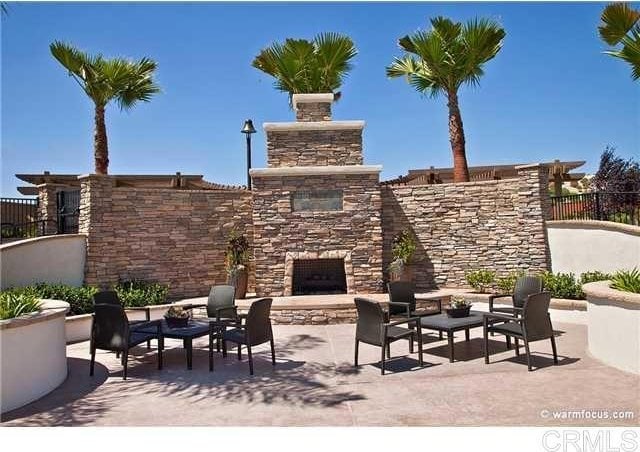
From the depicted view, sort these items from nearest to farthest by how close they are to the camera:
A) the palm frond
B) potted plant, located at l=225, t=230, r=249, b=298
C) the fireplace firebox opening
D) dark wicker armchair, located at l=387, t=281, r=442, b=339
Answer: dark wicker armchair, located at l=387, t=281, r=442, b=339 → the palm frond → potted plant, located at l=225, t=230, r=249, b=298 → the fireplace firebox opening

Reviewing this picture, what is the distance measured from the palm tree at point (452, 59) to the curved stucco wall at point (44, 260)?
998cm

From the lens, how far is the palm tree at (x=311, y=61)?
13398 millimetres

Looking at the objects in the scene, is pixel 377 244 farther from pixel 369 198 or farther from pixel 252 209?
pixel 252 209

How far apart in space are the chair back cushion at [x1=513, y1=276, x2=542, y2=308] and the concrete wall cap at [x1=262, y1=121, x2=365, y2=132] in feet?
18.8

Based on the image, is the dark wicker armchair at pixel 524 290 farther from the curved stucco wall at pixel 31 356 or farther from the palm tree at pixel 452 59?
the curved stucco wall at pixel 31 356

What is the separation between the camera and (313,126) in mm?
11203

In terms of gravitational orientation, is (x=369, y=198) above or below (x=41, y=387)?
above

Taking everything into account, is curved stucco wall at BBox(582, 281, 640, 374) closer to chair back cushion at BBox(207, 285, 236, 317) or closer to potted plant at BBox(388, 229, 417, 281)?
potted plant at BBox(388, 229, 417, 281)

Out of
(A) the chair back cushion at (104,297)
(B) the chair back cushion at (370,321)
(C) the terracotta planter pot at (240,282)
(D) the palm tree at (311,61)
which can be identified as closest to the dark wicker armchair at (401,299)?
(B) the chair back cushion at (370,321)

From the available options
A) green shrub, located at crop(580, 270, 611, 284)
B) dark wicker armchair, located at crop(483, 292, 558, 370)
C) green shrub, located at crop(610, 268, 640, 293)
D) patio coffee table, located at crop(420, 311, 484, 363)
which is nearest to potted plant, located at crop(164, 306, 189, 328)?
patio coffee table, located at crop(420, 311, 484, 363)

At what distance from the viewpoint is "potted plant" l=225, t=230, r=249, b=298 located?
408 inches

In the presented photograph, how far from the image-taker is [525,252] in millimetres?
10344
